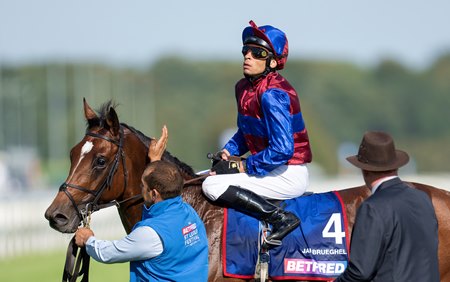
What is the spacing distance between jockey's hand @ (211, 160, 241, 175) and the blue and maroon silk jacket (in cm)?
15

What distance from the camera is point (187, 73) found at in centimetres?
10206

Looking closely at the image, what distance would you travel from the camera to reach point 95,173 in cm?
668

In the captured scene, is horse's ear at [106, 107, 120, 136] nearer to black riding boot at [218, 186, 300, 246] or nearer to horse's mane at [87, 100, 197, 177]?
horse's mane at [87, 100, 197, 177]

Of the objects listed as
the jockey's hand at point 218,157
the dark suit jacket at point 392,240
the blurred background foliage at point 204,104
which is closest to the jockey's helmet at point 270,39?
the jockey's hand at point 218,157

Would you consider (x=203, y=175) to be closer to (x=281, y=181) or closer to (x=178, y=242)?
(x=281, y=181)

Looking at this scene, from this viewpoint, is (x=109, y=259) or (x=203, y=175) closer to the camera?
(x=109, y=259)

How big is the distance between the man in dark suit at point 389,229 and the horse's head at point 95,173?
2.35 metres

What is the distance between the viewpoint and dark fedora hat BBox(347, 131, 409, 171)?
492cm

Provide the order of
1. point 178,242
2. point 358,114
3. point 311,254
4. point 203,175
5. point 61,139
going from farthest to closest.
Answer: point 358,114
point 61,139
point 203,175
point 311,254
point 178,242

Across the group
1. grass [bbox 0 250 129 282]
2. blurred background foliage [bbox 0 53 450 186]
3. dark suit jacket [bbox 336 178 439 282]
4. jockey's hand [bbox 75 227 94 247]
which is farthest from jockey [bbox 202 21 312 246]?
blurred background foliage [bbox 0 53 450 186]

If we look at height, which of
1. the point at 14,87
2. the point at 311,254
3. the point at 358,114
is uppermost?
the point at 311,254

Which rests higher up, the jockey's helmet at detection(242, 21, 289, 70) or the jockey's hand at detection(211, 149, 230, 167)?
the jockey's helmet at detection(242, 21, 289, 70)

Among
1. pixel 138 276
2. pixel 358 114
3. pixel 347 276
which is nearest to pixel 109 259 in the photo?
pixel 138 276

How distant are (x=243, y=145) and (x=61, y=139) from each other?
4943cm
